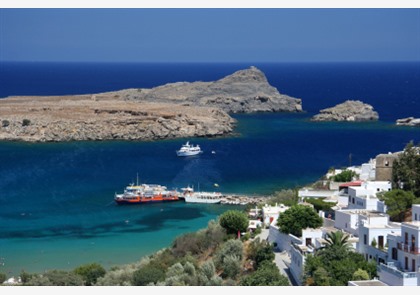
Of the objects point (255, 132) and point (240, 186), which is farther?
point (255, 132)

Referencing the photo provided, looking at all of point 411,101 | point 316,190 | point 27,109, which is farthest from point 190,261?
point 411,101

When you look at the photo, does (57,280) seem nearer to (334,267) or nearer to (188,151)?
(334,267)

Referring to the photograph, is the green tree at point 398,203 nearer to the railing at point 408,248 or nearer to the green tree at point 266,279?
the green tree at point 266,279

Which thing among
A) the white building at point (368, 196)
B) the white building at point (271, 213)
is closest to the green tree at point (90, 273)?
the white building at point (271, 213)

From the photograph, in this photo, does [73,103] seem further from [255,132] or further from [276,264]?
[276,264]

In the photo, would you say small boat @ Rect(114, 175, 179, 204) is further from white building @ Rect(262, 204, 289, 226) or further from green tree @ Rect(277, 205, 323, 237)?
green tree @ Rect(277, 205, 323, 237)
